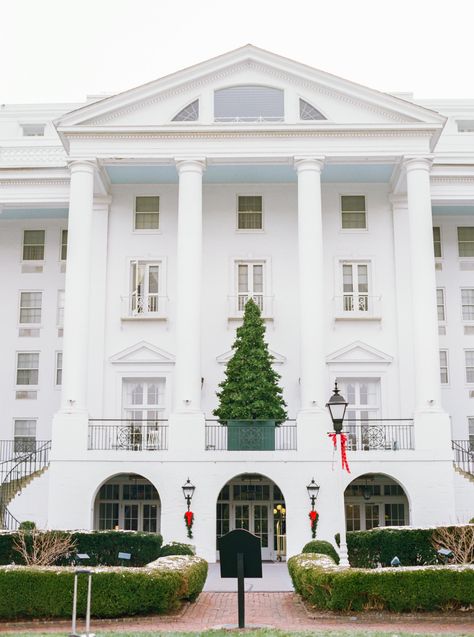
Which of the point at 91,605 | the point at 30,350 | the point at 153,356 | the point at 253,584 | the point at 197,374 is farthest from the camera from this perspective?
the point at 30,350

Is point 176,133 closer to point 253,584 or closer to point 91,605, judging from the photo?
point 253,584

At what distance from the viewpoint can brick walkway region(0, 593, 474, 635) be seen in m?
14.8

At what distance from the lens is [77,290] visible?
98.1 feet

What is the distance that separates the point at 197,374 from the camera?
96.5ft

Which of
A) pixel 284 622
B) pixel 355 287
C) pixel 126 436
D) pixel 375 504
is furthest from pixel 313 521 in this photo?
pixel 284 622

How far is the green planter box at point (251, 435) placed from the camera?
28.4 m

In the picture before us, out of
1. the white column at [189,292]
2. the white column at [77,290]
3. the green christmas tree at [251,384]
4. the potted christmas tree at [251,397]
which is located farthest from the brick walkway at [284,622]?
the white column at [77,290]

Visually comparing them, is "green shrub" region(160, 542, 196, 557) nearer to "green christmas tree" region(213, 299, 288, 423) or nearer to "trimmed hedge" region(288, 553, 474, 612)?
"green christmas tree" region(213, 299, 288, 423)

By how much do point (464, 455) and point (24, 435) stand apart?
17.5m

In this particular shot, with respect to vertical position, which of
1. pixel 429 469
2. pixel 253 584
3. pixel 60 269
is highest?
pixel 60 269

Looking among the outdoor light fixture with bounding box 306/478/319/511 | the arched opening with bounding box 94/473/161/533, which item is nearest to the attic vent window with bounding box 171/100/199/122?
the arched opening with bounding box 94/473/161/533

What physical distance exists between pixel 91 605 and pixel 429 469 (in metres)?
15.6

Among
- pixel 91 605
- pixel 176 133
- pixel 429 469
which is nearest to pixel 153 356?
pixel 176 133

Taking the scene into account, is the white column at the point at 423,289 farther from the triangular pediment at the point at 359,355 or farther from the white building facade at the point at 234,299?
the triangular pediment at the point at 359,355
